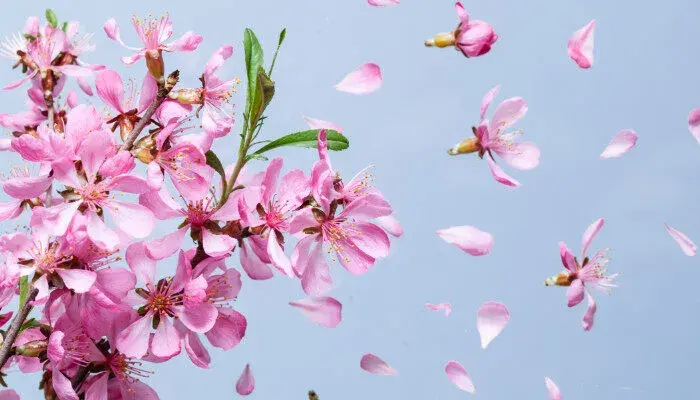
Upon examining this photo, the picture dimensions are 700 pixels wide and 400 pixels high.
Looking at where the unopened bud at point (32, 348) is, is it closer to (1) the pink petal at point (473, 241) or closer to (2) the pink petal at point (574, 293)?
(1) the pink petal at point (473, 241)

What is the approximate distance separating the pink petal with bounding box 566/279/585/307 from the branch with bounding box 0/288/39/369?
4.52 feet

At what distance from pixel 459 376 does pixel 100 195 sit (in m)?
1.23

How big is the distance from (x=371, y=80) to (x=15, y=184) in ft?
3.30

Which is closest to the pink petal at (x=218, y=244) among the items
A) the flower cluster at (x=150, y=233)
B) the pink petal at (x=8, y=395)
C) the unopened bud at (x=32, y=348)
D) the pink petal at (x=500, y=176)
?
Result: the flower cluster at (x=150, y=233)

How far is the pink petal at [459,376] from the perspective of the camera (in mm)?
2168

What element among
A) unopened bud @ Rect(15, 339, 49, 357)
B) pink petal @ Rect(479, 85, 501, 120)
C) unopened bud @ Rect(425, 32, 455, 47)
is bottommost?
pink petal @ Rect(479, 85, 501, 120)

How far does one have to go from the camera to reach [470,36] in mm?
1922

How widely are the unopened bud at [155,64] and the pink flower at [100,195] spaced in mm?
193

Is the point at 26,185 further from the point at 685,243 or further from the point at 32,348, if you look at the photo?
the point at 685,243

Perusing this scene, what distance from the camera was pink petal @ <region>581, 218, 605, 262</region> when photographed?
214 cm

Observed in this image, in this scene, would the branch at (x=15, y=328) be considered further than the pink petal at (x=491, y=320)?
No

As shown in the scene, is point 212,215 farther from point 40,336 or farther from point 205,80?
point 40,336

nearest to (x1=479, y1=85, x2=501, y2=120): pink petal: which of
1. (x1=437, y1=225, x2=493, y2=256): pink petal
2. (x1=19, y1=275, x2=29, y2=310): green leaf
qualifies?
(x1=437, y1=225, x2=493, y2=256): pink petal

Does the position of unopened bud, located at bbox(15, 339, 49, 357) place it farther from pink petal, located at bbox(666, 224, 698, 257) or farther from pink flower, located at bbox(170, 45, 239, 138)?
pink petal, located at bbox(666, 224, 698, 257)
